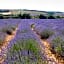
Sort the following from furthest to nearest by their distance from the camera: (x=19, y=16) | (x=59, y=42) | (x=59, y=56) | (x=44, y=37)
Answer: (x=19, y=16) → (x=44, y=37) → (x=59, y=42) → (x=59, y=56)

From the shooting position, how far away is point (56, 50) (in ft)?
25.8

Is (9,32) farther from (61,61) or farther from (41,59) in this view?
(41,59)

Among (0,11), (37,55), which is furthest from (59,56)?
(0,11)

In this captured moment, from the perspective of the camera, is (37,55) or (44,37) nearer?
(37,55)

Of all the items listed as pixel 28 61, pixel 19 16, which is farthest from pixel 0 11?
pixel 28 61

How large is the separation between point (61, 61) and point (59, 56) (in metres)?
0.46

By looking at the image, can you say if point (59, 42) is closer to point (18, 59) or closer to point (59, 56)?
point (59, 56)

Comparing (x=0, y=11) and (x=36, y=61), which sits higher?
(x=36, y=61)

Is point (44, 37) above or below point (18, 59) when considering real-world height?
below

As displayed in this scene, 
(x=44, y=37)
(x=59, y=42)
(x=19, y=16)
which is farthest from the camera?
(x=19, y=16)

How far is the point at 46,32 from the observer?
13438 mm

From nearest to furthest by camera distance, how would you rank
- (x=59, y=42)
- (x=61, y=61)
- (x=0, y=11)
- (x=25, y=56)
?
(x=25, y=56) → (x=61, y=61) → (x=59, y=42) → (x=0, y=11)

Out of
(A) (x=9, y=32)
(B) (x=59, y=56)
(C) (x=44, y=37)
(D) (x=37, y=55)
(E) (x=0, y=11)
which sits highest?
(D) (x=37, y=55)

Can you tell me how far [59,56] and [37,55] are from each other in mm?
2273
